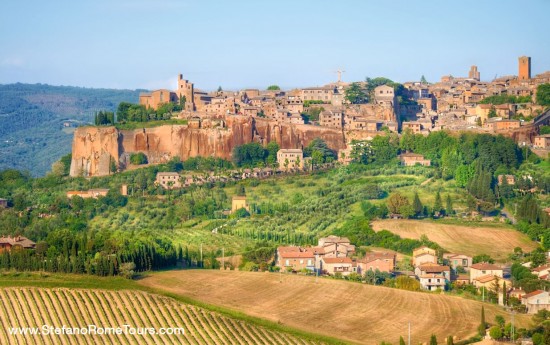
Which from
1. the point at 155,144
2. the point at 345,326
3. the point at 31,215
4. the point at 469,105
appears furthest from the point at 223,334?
the point at 469,105

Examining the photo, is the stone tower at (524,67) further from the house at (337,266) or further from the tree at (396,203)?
the house at (337,266)

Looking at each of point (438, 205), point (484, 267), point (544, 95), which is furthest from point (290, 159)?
point (484, 267)

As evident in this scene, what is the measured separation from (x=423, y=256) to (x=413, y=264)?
32.1 inches

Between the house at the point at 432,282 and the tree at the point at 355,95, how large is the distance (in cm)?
3672

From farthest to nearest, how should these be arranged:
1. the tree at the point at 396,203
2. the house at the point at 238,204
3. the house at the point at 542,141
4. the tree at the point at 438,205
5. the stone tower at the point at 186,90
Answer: the stone tower at the point at 186,90, the house at the point at 542,141, the house at the point at 238,204, the tree at the point at 396,203, the tree at the point at 438,205

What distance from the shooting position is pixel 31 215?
81625 millimetres

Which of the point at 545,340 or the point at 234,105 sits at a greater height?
the point at 234,105

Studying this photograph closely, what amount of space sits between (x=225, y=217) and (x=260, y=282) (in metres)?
18.5

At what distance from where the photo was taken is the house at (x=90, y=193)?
275 ft

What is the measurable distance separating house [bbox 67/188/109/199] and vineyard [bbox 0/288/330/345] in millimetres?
30124

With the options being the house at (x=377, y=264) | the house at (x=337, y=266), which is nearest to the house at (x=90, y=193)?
the house at (x=337, y=266)

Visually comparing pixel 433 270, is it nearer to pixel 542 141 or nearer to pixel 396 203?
pixel 396 203

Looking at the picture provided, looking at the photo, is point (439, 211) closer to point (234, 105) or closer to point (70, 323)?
point (234, 105)

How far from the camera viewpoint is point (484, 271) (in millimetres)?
62219
